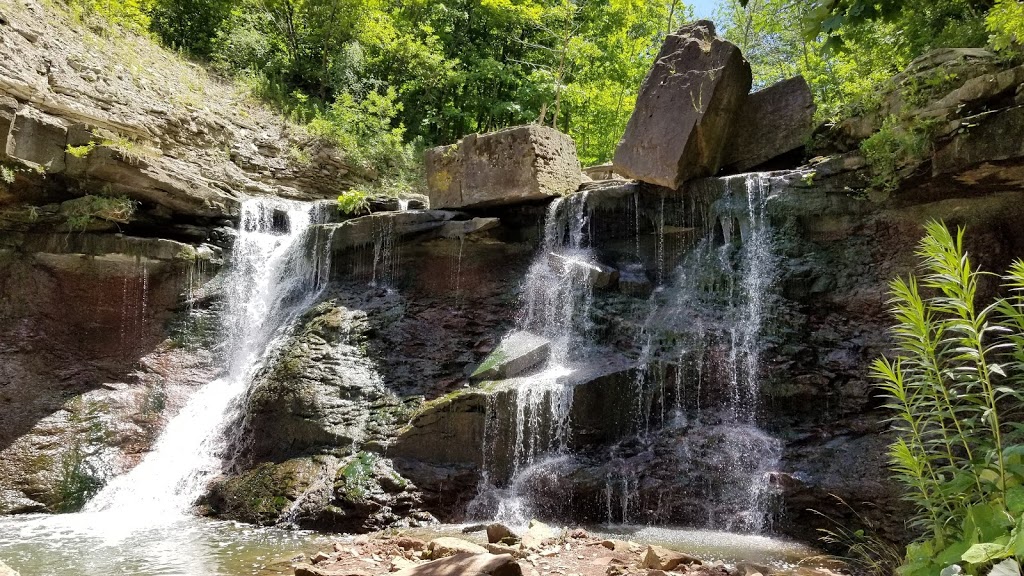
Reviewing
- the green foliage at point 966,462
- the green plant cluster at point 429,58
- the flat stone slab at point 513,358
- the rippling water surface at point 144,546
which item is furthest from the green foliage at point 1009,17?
the green plant cluster at point 429,58

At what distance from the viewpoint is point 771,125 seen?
1115cm

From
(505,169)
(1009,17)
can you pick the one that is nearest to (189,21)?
(505,169)

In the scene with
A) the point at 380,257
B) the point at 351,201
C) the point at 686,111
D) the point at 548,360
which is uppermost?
the point at 686,111

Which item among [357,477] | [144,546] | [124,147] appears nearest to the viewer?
[144,546]

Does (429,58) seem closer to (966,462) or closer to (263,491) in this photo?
(263,491)

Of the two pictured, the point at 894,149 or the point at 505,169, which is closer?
the point at 894,149

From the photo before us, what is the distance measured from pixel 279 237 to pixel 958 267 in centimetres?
1220

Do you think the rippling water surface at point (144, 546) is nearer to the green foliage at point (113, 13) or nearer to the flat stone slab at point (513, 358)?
the flat stone slab at point (513, 358)

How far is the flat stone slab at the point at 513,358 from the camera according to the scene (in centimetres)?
991

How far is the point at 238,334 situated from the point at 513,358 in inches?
220

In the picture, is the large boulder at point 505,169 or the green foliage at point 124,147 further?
the large boulder at point 505,169

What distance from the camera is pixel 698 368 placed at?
9117mm

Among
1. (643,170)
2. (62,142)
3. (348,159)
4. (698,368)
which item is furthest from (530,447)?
(348,159)

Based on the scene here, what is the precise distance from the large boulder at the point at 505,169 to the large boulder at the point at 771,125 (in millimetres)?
2859
